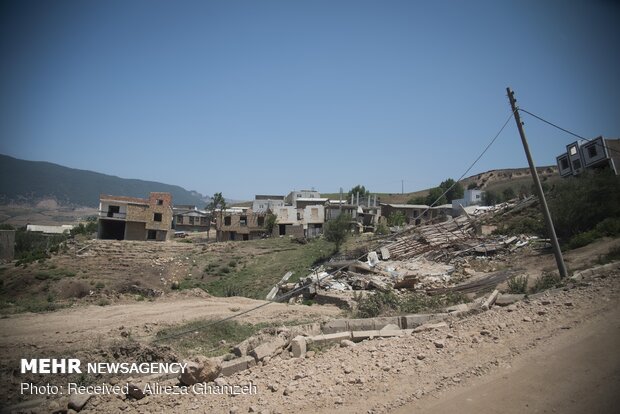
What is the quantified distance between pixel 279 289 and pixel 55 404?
16859 millimetres

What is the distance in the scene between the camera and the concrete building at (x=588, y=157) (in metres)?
33.3

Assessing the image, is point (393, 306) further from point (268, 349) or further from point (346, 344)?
point (268, 349)

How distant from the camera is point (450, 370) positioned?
516cm

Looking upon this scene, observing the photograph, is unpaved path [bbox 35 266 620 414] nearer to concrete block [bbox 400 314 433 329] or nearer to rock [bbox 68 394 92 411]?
rock [bbox 68 394 92 411]

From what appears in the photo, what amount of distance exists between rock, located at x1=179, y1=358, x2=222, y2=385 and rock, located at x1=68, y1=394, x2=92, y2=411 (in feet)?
4.43

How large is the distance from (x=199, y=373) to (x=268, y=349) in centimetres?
145

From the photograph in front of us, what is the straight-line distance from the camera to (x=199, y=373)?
562cm

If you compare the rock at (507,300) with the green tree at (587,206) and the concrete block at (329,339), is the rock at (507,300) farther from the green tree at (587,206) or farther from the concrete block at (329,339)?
the green tree at (587,206)

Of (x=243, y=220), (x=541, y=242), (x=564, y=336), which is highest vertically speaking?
(x=243, y=220)

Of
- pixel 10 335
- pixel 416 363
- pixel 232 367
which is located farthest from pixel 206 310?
pixel 416 363

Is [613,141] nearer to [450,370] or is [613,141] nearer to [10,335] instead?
[450,370]

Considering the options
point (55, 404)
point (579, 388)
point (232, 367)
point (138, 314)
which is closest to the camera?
point (579, 388)

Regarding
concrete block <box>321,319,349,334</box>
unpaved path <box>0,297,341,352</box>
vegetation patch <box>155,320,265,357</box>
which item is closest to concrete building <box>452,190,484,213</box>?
unpaved path <box>0,297,341,352</box>

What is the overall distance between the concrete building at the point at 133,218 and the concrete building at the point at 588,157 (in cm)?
4813
